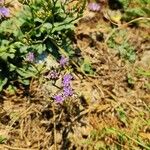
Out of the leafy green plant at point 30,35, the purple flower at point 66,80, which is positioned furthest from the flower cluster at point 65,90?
the leafy green plant at point 30,35

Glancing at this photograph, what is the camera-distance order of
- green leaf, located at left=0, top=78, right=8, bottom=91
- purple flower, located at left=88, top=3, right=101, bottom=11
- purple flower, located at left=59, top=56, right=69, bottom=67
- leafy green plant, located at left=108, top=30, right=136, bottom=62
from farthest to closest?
purple flower, located at left=88, top=3, right=101, bottom=11 → leafy green plant, located at left=108, top=30, right=136, bottom=62 → purple flower, located at left=59, top=56, right=69, bottom=67 → green leaf, located at left=0, top=78, right=8, bottom=91

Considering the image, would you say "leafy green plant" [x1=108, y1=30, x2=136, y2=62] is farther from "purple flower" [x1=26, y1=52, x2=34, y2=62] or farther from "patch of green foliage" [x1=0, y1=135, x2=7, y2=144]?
"patch of green foliage" [x1=0, y1=135, x2=7, y2=144]

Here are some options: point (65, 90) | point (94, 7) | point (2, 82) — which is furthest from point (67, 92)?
point (94, 7)

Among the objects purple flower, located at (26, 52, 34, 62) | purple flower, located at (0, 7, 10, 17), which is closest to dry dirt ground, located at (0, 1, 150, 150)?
purple flower, located at (26, 52, 34, 62)

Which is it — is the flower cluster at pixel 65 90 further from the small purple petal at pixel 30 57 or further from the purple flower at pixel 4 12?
the purple flower at pixel 4 12

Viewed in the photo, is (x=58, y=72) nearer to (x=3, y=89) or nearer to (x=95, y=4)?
(x=3, y=89)

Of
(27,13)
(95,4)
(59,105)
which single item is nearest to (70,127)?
(59,105)

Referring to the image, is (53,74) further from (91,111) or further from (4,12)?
(4,12)
